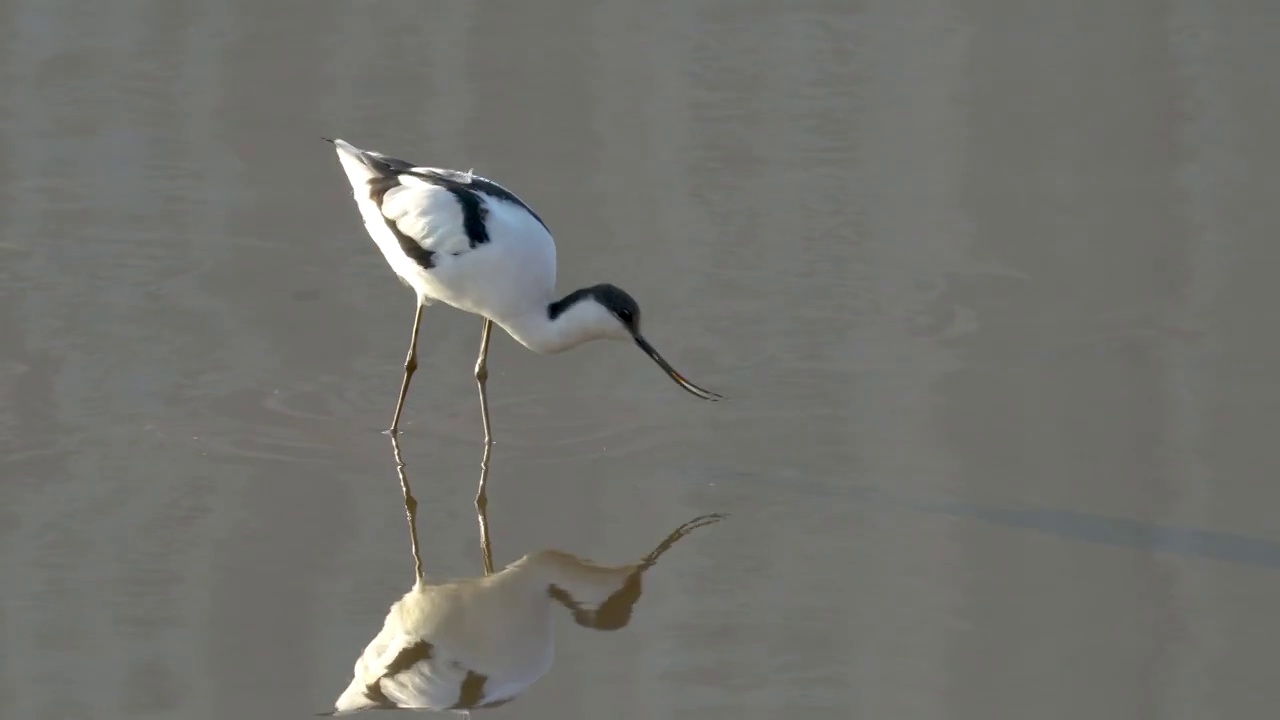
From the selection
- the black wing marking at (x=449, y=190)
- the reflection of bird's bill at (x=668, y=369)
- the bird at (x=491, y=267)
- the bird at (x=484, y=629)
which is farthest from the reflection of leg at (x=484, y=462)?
the reflection of bird's bill at (x=668, y=369)

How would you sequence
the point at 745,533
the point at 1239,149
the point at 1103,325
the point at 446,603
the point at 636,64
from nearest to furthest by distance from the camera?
1. the point at 446,603
2. the point at 745,533
3. the point at 1103,325
4. the point at 1239,149
5. the point at 636,64

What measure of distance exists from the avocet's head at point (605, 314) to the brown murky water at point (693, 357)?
0.41 metres

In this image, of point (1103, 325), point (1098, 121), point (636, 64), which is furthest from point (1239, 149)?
point (636, 64)

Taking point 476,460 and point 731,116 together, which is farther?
point 731,116

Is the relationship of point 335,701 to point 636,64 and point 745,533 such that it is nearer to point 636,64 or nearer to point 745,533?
point 745,533

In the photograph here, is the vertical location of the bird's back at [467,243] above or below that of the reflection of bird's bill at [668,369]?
above

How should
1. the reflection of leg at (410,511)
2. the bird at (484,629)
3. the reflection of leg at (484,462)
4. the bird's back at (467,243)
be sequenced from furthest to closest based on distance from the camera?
1. the bird's back at (467,243)
2. the reflection of leg at (484,462)
3. the reflection of leg at (410,511)
4. the bird at (484,629)

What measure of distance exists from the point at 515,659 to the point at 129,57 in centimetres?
589

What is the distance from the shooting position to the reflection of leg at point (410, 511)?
5523 mm

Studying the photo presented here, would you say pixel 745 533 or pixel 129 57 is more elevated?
pixel 129 57

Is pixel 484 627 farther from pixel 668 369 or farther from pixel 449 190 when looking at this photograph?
pixel 449 190

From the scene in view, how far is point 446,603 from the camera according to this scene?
5.31 m

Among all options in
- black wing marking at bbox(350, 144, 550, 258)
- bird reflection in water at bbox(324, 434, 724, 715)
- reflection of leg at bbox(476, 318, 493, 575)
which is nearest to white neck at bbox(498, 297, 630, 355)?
reflection of leg at bbox(476, 318, 493, 575)

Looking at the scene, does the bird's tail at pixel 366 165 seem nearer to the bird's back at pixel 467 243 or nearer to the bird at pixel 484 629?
the bird's back at pixel 467 243
